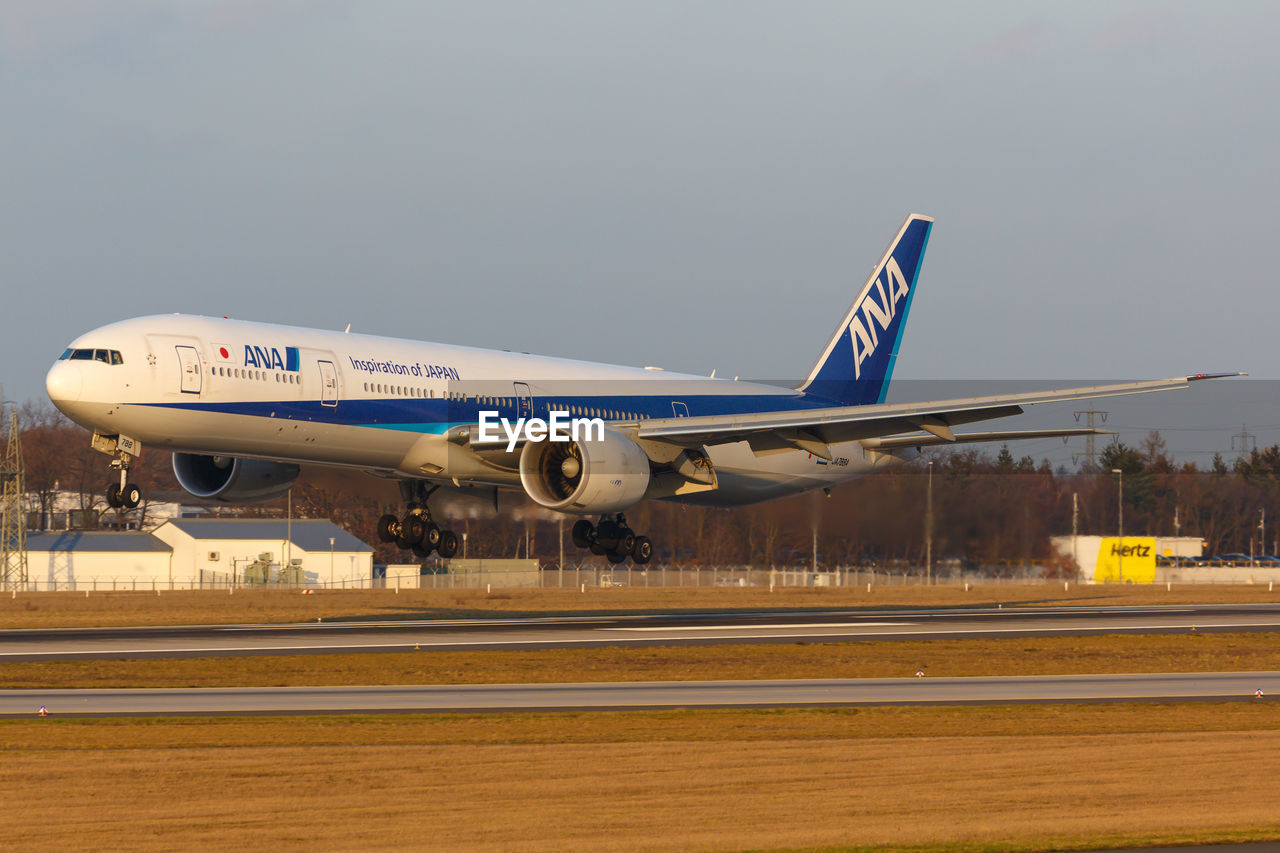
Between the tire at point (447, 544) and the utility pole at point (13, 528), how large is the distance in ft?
159

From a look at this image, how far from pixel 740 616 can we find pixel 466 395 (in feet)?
68.0

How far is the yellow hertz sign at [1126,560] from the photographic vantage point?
64.2 m

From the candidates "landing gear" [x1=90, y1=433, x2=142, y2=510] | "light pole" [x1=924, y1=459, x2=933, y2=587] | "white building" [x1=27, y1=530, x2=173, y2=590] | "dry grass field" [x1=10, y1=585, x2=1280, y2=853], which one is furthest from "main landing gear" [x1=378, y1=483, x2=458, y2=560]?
"white building" [x1=27, y1=530, x2=173, y2=590]

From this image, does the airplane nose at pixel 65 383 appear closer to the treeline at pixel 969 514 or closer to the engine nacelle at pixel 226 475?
the engine nacelle at pixel 226 475

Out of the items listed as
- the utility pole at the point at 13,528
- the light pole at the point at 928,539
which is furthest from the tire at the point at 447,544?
the utility pole at the point at 13,528

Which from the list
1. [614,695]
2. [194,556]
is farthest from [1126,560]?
[194,556]

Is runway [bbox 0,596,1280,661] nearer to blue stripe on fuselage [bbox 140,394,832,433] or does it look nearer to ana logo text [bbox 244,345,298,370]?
blue stripe on fuselage [bbox 140,394,832,433]

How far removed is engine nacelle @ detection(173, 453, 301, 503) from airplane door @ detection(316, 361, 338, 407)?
21.3ft

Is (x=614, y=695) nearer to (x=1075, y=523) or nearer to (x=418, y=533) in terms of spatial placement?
(x=418, y=533)

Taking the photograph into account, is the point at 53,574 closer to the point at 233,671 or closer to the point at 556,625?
the point at 556,625

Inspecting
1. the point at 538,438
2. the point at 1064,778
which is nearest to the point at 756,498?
the point at 538,438

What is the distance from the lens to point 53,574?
300 ft

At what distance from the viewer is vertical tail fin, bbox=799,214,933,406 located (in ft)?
177

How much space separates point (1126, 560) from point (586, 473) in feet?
124
